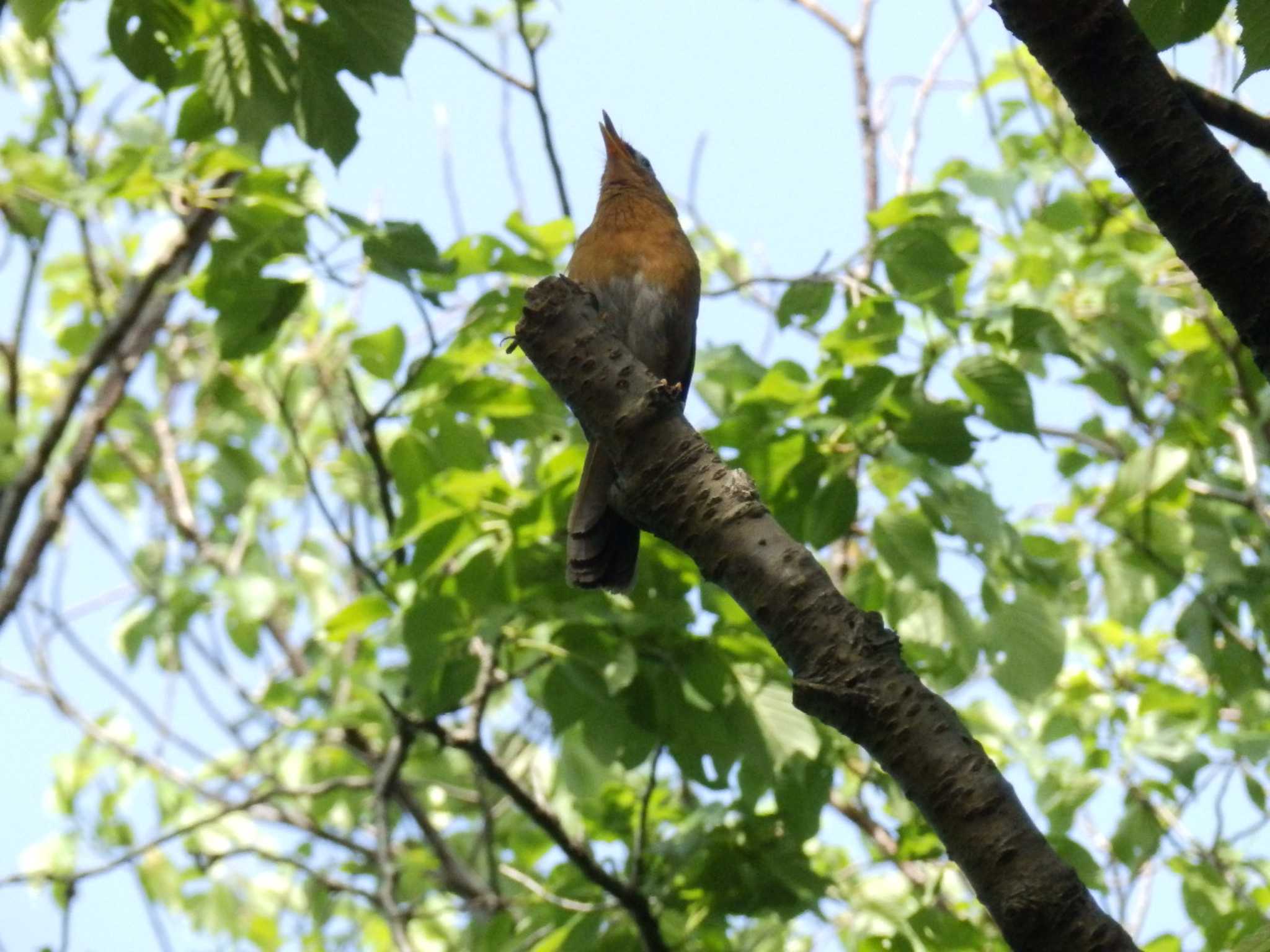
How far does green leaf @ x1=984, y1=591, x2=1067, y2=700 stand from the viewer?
13.1ft

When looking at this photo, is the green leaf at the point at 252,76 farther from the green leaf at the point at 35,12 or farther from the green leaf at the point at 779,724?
the green leaf at the point at 779,724

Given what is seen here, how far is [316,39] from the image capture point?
3.15 meters

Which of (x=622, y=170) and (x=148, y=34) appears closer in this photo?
(x=148, y=34)

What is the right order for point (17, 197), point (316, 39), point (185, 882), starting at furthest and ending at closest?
point (185, 882), point (17, 197), point (316, 39)

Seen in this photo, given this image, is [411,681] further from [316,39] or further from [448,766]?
[448,766]

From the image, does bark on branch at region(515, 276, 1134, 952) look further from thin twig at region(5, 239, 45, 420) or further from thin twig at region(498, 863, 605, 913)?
thin twig at region(5, 239, 45, 420)

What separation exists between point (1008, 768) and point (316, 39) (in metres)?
3.52

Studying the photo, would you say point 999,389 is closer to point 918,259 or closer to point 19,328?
point 918,259

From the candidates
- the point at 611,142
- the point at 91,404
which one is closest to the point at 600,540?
the point at 611,142

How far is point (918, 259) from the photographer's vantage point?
12.5 feet

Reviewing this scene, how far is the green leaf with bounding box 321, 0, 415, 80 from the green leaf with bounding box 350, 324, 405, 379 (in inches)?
41.8

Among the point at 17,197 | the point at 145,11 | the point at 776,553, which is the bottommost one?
the point at 776,553

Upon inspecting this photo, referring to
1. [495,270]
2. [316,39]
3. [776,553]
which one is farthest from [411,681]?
[776,553]

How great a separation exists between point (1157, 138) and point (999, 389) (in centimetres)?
180
